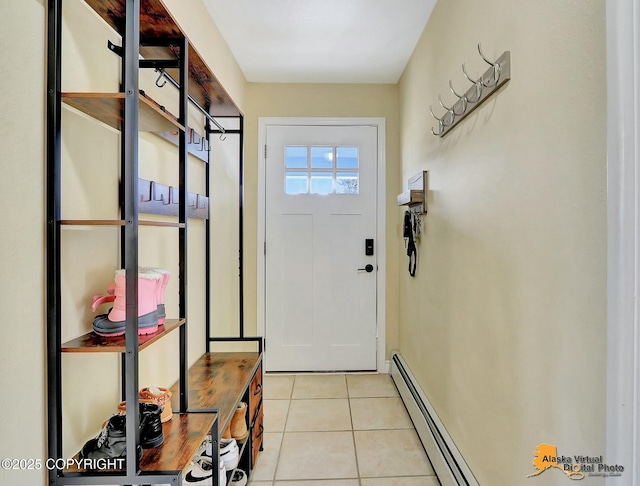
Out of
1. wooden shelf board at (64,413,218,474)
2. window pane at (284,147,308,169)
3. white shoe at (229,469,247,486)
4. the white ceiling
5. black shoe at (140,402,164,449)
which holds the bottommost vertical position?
white shoe at (229,469,247,486)

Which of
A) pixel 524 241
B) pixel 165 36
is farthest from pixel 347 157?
pixel 524 241

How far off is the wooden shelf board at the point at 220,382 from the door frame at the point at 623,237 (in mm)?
1150

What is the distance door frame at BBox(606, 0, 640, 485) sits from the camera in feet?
2.32

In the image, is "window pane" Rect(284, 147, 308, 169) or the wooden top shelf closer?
the wooden top shelf

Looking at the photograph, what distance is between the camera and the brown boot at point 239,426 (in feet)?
5.59

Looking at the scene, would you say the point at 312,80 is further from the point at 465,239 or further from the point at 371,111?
the point at 465,239

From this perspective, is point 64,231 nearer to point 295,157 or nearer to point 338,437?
point 338,437

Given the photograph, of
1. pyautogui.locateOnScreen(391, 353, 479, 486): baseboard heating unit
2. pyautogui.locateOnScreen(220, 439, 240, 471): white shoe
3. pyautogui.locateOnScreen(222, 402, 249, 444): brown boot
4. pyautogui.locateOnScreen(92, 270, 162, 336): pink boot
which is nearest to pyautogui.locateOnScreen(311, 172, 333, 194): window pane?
pyautogui.locateOnScreen(391, 353, 479, 486): baseboard heating unit

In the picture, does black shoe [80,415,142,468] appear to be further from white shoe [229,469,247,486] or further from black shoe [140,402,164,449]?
white shoe [229,469,247,486]

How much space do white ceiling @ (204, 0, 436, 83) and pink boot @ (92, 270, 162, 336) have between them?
5.85 ft

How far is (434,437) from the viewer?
6.50 feet

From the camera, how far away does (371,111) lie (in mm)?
3268
